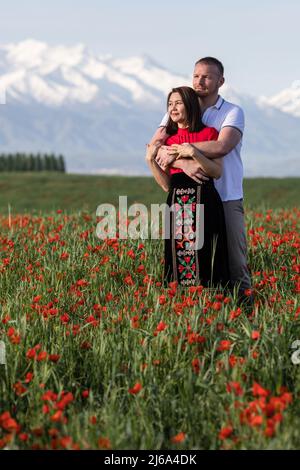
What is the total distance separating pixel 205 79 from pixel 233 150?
718mm

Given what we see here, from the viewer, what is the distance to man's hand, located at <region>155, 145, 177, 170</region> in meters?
6.75

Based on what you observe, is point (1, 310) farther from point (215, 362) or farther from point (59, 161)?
point (59, 161)

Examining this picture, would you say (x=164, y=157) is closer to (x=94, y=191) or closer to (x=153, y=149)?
(x=153, y=149)

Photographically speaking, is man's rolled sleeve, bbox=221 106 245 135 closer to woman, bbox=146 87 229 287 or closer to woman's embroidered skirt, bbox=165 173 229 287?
woman, bbox=146 87 229 287

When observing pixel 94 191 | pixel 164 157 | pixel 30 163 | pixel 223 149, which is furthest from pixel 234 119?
pixel 30 163

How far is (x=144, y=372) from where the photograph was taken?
16.2 feet

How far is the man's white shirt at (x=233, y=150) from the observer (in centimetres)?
674

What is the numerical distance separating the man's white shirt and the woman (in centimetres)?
14

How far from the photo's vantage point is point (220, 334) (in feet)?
18.1

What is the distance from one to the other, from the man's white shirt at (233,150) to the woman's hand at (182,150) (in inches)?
15.5

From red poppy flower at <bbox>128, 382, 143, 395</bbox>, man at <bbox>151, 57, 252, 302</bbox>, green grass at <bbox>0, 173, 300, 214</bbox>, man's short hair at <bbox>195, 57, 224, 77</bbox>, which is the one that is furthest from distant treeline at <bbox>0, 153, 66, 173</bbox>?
red poppy flower at <bbox>128, 382, 143, 395</bbox>
